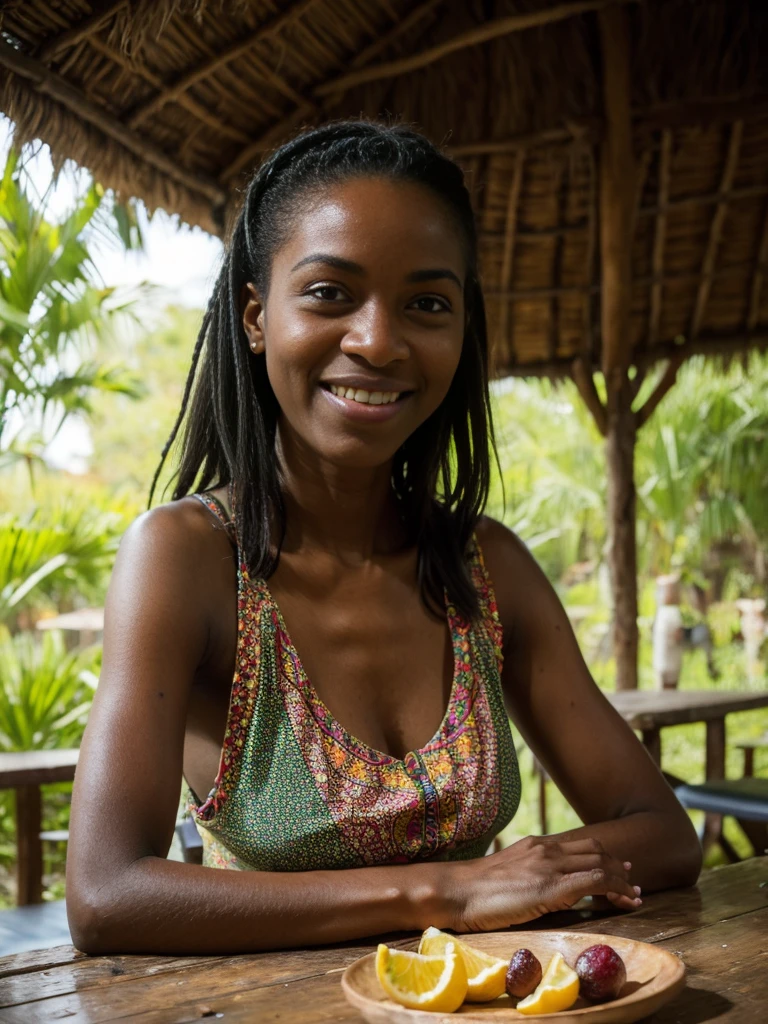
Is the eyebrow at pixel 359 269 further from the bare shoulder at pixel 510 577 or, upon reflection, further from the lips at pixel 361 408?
the bare shoulder at pixel 510 577

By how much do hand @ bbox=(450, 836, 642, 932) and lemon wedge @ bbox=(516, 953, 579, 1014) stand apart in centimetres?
30

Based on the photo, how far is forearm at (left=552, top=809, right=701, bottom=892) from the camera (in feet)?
4.73

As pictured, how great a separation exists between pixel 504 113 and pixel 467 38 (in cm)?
46

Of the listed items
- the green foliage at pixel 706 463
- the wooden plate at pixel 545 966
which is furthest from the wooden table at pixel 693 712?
the green foliage at pixel 706 463

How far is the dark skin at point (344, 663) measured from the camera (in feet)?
3.91

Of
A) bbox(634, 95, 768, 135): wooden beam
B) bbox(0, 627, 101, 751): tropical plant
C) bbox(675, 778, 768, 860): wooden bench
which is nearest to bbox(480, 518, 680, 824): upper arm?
bbox(675, 778, 768, 860): wooden bench

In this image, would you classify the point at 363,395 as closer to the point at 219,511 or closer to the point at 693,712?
the point at 219,511

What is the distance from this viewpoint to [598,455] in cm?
1199

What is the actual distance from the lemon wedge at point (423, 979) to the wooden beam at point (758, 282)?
4669 millimetres

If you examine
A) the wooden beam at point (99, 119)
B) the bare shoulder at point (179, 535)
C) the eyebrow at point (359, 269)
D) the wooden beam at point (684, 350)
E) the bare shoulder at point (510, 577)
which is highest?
the wooden beam at point (99, 119)

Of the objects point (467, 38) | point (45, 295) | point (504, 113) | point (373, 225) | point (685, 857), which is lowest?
point (685, 857)

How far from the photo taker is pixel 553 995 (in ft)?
2.96

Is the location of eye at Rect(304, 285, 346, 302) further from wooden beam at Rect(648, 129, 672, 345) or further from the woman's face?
wooden beam at Rect(648, 129, 672, 345)

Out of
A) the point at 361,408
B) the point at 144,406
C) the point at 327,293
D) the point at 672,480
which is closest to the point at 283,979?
the point at 361,408
